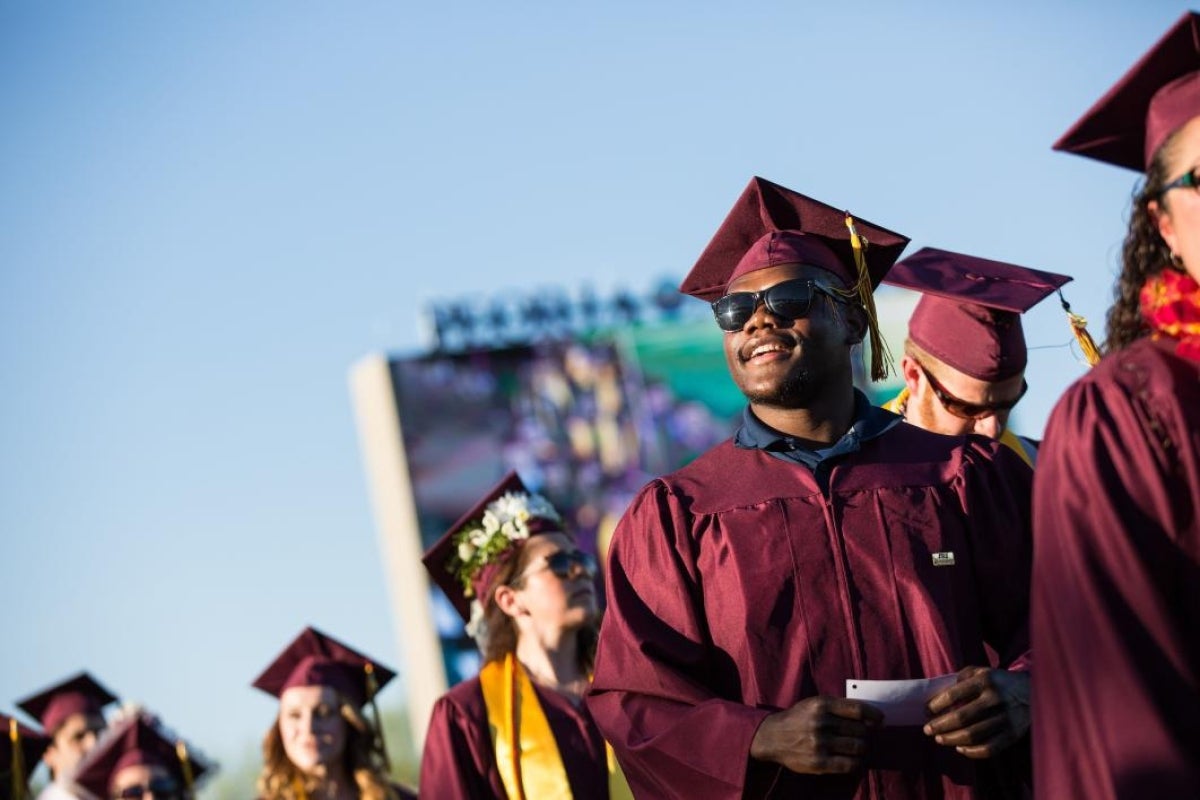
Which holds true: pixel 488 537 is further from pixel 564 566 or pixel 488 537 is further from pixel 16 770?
pixel 16 770

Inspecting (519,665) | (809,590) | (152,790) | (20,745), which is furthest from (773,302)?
(20,745)

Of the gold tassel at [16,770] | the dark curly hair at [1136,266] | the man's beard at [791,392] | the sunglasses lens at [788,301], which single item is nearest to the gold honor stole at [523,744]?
the man's beard at [791,392]

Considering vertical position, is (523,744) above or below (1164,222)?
below

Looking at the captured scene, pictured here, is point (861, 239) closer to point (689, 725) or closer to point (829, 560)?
point (829, 560)

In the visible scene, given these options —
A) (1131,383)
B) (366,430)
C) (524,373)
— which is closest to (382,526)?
(366,430)

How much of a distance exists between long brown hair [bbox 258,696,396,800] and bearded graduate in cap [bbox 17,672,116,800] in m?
2.50

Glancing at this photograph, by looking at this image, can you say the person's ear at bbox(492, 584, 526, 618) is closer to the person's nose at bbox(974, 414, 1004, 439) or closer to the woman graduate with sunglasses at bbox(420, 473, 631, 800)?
the woman graduate with sunglasses at bbox(420, 473, 631, 800)

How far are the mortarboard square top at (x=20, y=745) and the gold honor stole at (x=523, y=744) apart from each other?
14.3 feet

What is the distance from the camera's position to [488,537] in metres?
6.81

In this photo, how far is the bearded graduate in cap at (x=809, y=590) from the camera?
387 centimetres

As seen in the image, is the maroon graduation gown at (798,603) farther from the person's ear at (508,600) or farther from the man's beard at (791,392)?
the person's ear at (508,600)

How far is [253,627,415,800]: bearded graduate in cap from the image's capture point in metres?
7.70

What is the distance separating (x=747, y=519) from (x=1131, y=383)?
130cm

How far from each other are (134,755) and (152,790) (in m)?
0.24
